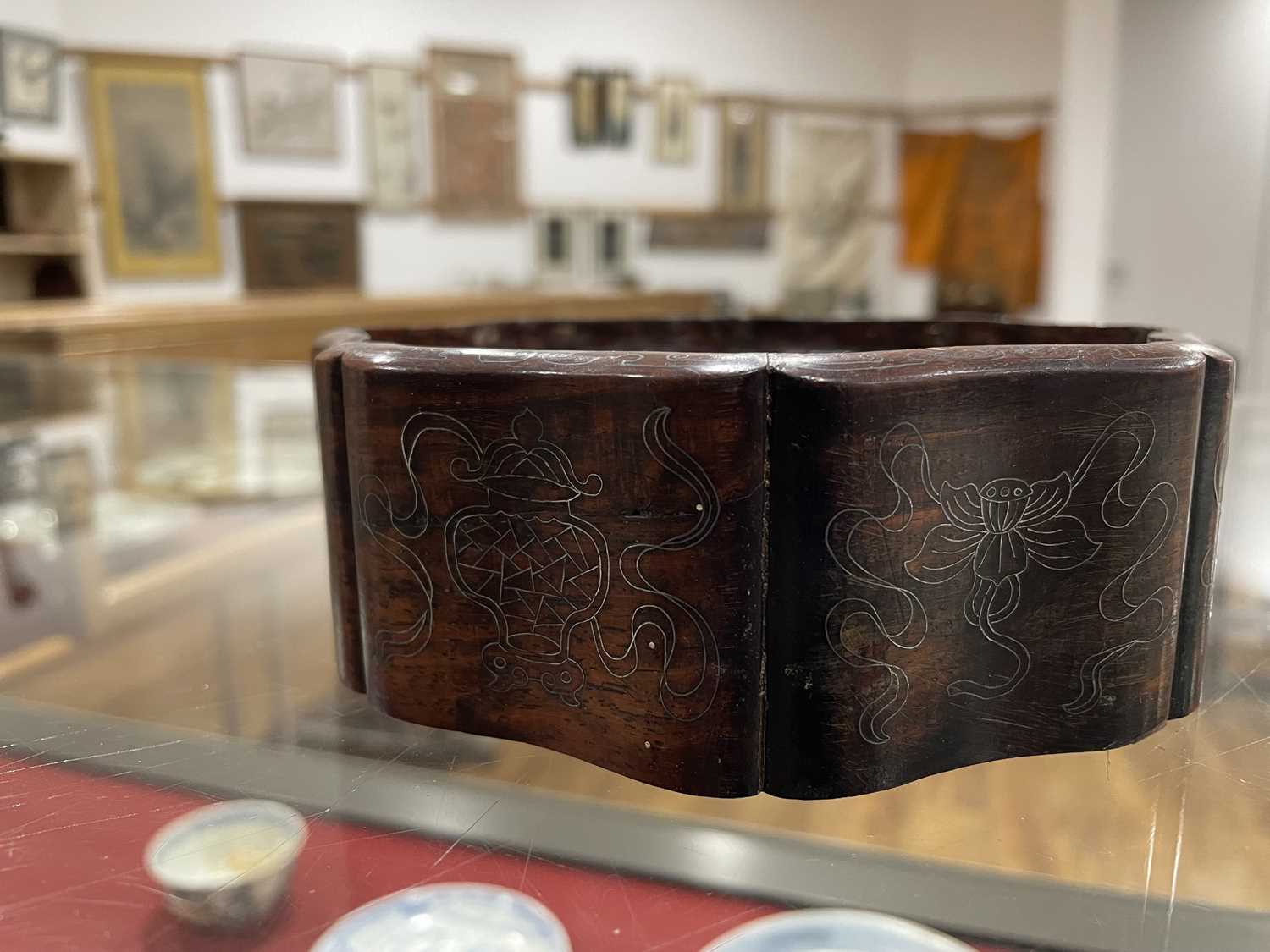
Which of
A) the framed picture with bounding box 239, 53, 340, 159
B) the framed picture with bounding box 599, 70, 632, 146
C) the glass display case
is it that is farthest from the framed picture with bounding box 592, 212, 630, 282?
the glass display case

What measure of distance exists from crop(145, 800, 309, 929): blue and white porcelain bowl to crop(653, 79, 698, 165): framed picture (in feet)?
17.0

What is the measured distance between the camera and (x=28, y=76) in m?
3.79

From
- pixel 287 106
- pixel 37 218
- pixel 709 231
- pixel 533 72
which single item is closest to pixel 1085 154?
pixel 709 231

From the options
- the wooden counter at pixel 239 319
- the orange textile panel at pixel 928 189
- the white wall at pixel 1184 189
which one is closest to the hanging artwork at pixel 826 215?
the orange textile panel at pixel 928 189

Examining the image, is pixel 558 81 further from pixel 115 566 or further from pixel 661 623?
pixel 661 623

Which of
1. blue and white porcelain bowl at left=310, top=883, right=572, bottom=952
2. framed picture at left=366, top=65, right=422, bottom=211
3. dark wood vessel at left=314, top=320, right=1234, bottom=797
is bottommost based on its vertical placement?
blue and white porcelain bowl at left=310, top=883, right=572, bottom=952

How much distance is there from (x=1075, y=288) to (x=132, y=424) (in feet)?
12.9

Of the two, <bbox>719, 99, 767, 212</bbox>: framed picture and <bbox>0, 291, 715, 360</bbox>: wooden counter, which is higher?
<bbox>719, 99, 767, 212</bbox>: framed picture

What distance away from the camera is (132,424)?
293 cm

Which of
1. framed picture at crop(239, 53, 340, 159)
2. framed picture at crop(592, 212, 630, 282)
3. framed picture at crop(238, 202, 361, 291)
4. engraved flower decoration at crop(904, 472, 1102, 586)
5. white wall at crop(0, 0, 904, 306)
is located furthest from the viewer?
framed picture at crop(592, 212, 630, 282)

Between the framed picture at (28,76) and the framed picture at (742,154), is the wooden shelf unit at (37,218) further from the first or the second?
the framed picture at (742,154)

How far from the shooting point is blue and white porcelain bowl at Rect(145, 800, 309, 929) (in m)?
0.64

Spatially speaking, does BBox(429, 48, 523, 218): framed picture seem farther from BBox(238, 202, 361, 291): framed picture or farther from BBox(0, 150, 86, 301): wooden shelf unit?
BBox(0, 150, 86, 301): wooden shelf unit

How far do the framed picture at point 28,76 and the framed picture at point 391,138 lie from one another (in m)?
1.32
